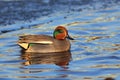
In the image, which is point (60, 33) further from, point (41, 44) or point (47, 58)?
point (47, 58)

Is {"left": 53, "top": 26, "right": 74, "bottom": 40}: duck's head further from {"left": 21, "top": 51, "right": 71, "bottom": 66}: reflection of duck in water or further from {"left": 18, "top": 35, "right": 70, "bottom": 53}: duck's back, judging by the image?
{"left": 21, "top": 51, "right": 71, "bottom": 66}: reflection of duck in water

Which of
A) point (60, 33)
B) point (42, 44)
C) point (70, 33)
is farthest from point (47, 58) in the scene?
point (70, 33)

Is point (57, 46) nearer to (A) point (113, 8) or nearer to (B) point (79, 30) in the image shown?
(B) point (79, 30)

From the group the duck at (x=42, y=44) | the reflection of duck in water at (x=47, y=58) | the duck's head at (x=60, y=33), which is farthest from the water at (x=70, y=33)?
the duck's head at (x=60, y=33)

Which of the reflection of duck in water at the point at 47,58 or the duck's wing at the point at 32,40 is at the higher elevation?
the duck's wing at the point at 32,40

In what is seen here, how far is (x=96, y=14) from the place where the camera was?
16.8 m

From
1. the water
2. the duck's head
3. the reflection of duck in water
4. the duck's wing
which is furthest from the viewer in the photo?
the duck's head

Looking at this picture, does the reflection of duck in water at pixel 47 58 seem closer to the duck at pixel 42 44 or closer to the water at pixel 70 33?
the water at pixel 70 33

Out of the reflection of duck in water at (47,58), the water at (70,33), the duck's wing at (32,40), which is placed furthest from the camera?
the duck's wing at (32,40)

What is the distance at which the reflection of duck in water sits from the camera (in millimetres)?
11312

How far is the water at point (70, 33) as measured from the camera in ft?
33.7

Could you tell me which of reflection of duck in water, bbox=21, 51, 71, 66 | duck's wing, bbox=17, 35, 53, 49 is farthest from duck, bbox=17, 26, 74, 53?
reflection of duck in water, bbox=21, 51, 71, 66

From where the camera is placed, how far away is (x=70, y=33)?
563 inches

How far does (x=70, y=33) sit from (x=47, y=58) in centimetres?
265
